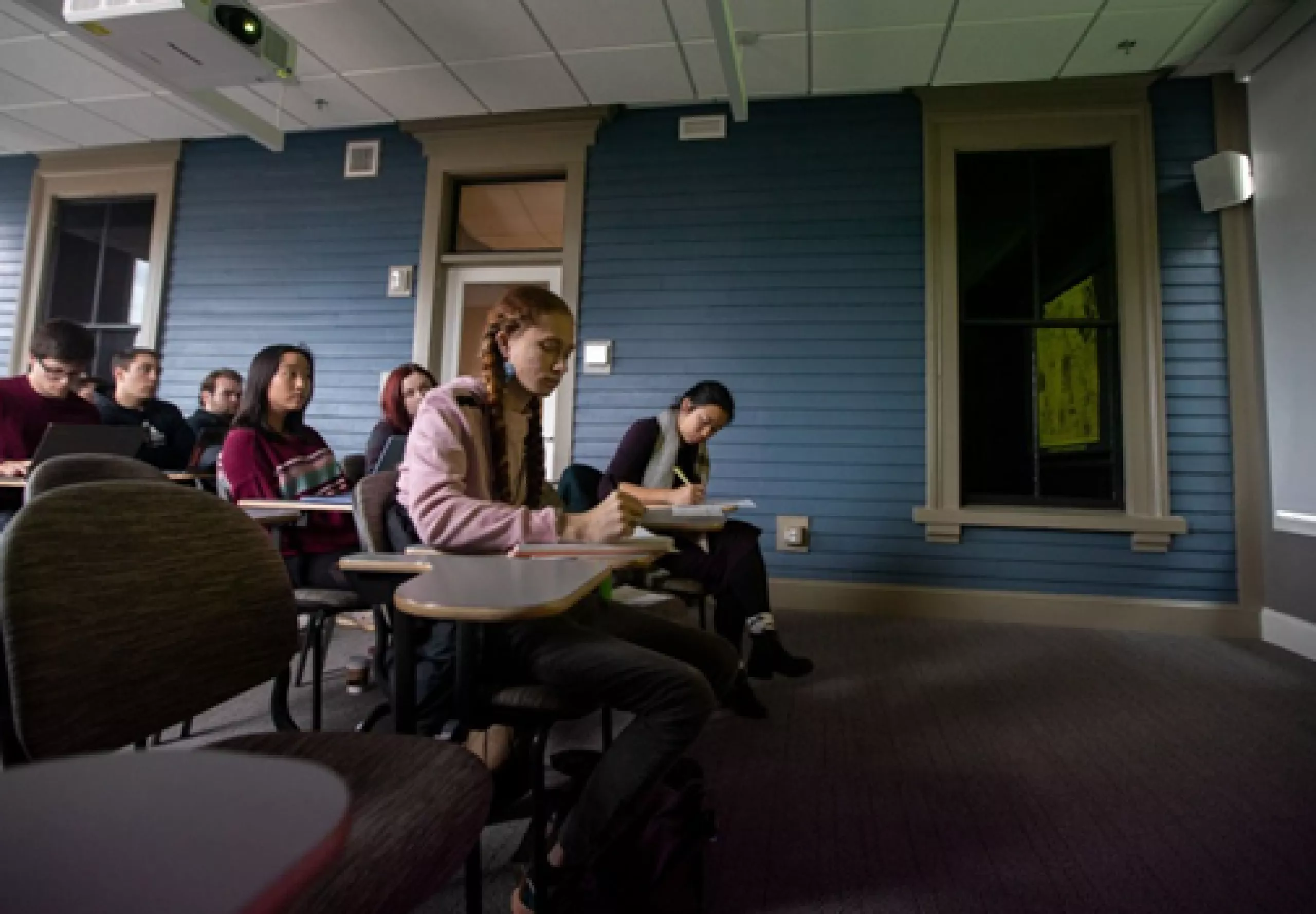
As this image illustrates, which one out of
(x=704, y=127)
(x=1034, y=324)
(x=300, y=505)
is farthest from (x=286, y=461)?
(x=1034, y=324)

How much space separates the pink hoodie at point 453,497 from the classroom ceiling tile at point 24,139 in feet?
18.9

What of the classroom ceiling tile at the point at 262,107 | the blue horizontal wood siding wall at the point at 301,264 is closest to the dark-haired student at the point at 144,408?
the blue horizontal wood siding wall at the point at 301,264

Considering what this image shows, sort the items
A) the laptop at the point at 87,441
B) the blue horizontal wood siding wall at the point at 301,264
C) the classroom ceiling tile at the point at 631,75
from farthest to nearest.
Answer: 1. the blue horizontal wood siding wall at the point at 301,264
2. the classroom ceiling tile at the point at 631,75
3. the laptop at the point at 87,441

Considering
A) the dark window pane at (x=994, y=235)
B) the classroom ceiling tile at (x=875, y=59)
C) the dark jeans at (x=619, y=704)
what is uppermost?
A: the classroom ceiling tile at (x=875, y=59)

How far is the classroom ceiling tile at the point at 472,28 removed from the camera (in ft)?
10.3

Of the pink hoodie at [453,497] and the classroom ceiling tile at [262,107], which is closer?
the pink hoodie at [453,497]

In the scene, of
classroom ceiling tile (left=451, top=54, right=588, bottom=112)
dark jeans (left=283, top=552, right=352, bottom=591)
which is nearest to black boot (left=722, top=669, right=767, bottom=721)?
dark jeans (left=283, top=552, right=352, bottom=591)

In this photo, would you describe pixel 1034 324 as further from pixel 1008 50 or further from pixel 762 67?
pixel 762 67

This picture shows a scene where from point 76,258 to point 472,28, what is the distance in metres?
4.42

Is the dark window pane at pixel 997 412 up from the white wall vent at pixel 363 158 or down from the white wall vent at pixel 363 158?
down

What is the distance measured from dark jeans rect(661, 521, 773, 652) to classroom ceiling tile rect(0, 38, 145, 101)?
190 inches

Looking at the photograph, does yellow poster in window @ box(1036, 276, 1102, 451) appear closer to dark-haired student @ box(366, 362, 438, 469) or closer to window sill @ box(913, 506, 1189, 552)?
window sill @ box(913, 506, 1189, 552)

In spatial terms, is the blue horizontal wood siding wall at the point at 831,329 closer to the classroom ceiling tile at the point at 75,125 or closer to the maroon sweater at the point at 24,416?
the maroon sweater at the point at 24,416

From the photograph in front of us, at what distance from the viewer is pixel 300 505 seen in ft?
6.75
